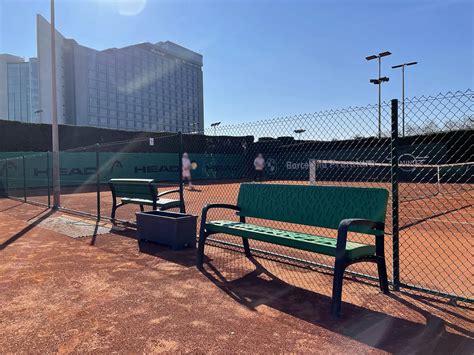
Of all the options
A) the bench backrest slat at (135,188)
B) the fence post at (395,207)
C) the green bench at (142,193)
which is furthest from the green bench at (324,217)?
the bench backrest slat at (135,188)

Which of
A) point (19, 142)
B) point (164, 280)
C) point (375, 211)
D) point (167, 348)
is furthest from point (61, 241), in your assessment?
point (19, 142)

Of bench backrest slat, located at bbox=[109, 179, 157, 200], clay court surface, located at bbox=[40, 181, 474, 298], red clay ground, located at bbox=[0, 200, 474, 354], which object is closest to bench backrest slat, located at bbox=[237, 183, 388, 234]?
red clay ground, located at bbox=[0, 200, 474, 354]

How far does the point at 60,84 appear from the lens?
66375 mm

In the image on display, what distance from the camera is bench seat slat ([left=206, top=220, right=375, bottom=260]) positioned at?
3.35m

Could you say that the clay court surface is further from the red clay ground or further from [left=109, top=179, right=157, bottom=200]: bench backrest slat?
[left=109, top=179, right=157, bottom=200]: bench backrest slat

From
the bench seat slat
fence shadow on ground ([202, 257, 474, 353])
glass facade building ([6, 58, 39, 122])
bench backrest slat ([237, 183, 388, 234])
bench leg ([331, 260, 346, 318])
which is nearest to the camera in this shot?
fence shadow on ground ([202, 257, 474, 353])

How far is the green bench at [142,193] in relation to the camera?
6792 millimetres

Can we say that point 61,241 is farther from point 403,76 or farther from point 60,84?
point 60,84

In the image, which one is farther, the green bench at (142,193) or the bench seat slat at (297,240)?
the green bench at (142,193)

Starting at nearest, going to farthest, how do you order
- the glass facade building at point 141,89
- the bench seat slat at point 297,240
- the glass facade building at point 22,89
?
the bench seat slat at point 297,240 → the glass facade building at point 141,89 → the glass facade building at point 22,89

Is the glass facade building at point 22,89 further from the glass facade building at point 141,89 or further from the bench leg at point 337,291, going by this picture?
the bench leg at point 337,291

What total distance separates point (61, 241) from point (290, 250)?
382 centimetres

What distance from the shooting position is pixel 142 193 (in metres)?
7.10

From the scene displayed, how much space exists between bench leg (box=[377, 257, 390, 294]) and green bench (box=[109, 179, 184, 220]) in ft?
11.9
